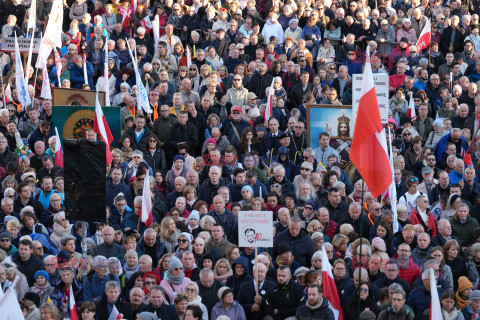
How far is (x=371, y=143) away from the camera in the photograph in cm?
1323

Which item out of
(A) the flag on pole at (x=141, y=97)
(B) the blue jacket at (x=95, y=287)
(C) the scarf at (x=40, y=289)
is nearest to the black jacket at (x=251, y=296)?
(B) the blue jacket at (x=95, y=287)

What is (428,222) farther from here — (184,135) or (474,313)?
(184,135)

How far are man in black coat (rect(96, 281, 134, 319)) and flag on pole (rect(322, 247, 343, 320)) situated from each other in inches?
90.3

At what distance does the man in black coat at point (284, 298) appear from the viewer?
14.2 meters

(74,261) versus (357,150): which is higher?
(357,150)

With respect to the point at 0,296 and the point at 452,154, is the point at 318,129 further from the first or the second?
the point at 0,296

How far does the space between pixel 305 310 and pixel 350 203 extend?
3.91 meters

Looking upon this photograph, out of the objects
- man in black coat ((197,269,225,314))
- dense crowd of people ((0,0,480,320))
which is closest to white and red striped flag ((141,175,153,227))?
dense crowd of people ((0,0,480,320))

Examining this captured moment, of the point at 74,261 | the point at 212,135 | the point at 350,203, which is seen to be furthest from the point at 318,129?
the point at 74,261

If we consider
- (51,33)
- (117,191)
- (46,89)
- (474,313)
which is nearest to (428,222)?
(474,313)

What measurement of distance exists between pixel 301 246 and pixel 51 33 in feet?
26.9

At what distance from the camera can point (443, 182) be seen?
1842 cm

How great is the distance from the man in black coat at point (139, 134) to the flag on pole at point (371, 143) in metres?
7.12

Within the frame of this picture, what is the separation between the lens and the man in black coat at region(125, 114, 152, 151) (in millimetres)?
19828
